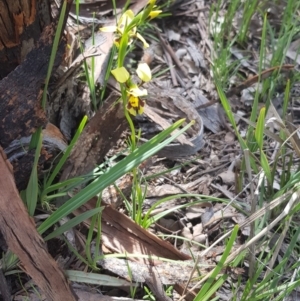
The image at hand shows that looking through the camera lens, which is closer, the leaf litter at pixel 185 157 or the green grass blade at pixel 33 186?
the green grass blade at pixel 33 186

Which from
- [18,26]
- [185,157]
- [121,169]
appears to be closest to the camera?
[121,169]

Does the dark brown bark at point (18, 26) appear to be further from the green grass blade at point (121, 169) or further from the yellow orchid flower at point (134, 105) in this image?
the green grass blade at point (121, 169)

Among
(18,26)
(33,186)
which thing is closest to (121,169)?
(33,186)

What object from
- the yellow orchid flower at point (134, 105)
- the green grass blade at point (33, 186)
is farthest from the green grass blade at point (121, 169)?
the yellow orchid flower at point (134, 105)

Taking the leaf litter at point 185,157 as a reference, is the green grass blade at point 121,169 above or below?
above

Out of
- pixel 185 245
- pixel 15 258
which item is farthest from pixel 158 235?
pixel 15 258

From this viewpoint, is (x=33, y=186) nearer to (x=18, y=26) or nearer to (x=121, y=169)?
(x=121, y=169)

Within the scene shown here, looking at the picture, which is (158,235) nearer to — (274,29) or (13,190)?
(13,190)

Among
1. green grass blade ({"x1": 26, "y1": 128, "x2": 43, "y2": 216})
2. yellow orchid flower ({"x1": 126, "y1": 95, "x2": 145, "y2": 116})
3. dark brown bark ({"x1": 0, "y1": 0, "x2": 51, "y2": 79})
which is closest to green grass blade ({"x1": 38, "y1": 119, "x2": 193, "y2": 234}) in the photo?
green grass blade ({"x1": 26, "y1": 128, "x2": 43, "y2": 216})

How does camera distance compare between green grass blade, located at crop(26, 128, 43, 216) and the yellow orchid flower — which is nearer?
green grass blade, located at crop(26, 128, 43, 216)

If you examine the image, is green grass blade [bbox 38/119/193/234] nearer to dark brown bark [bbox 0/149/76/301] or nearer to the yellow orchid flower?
dark brown bark [bbox 0/149/76/301]

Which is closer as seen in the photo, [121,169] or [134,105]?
[121,169]
